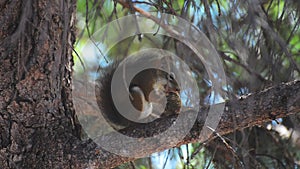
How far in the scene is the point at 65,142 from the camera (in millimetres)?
1437

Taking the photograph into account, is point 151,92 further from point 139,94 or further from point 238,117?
point 238,117

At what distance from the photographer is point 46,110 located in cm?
150

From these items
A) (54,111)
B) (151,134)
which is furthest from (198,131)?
(54,111)

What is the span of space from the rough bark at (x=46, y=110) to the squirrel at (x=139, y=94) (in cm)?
27

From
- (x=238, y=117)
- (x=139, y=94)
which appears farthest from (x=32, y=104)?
(x=238, y=117)

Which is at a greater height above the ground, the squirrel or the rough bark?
the squirrel

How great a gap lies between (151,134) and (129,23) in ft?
2.69

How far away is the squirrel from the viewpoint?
176 centimetres

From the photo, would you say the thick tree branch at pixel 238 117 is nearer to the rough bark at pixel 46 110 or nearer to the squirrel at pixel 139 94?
the rough bark at pixel 46 110

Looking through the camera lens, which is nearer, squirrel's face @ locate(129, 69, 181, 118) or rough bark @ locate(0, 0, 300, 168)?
rough bark @ locate(0, 0, 300, 168)

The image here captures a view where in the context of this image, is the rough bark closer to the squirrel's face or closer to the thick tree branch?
the thick tree branch

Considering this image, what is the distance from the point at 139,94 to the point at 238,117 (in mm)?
478

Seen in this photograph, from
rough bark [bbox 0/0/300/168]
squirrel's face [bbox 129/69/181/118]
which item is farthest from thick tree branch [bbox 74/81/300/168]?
squirrel's face [bbox 129/69/181/118]

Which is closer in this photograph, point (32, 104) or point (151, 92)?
point (32, 104)
